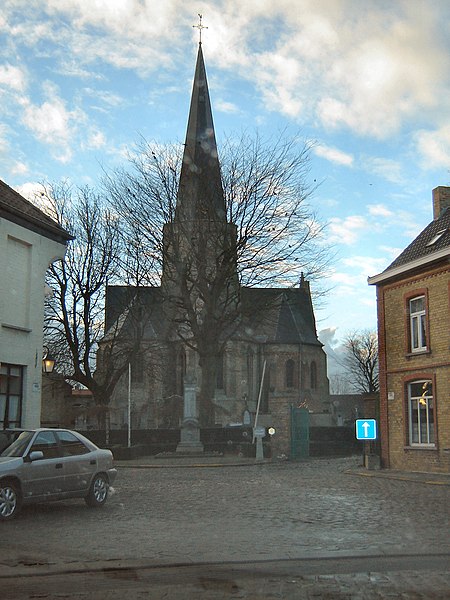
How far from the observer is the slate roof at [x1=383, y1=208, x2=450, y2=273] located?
23031 mm

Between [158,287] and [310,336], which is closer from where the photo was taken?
[158,287]

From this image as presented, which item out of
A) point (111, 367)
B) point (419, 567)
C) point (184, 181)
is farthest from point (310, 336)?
point (419, 567)

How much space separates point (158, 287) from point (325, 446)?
38.3 ft

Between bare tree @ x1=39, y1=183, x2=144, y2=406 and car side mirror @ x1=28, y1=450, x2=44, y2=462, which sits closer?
car side mirror @ x1=28, y1=450, x2=44, y2=462

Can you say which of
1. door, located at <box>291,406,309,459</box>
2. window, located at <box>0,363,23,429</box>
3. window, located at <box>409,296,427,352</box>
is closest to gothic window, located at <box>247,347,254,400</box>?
door, located at <box>291,406,309,459</box>

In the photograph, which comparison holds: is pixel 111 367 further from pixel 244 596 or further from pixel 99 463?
pixel 244 596

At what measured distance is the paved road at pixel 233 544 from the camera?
23.7 ft

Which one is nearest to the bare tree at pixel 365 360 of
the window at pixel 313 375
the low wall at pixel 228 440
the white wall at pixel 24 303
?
the window at pixel 313 375

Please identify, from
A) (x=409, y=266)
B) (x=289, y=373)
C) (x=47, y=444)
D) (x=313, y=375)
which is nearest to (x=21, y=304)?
(x=47, y=444)

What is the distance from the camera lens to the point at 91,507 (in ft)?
44.2

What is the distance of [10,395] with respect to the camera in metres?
17.4

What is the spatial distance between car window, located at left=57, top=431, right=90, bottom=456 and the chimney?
17456 mm

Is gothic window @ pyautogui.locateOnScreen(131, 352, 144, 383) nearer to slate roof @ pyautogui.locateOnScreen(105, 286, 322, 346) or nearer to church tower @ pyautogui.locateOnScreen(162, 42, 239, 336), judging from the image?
slate roof @ pyautogui.locateOnScreen(105, 286, 322, 346)

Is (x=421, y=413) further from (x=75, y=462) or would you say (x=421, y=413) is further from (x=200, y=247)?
(x=200, y=247)
